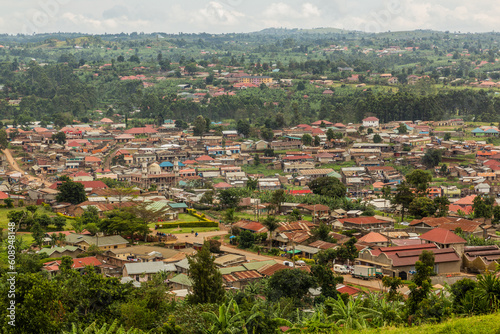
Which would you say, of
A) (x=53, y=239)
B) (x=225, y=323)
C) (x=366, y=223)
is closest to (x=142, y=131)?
(x=53, y=239)

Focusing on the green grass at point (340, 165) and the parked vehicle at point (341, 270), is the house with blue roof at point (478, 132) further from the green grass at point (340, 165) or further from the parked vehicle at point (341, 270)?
the parked vehicle at point (341, 270)

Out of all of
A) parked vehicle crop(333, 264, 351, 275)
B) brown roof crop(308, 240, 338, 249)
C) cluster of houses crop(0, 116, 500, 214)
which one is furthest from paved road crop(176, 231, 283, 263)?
cluster of houses crop(0, 116, 500, 214)

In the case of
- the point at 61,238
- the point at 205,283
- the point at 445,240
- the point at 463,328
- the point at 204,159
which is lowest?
the point at 61,238

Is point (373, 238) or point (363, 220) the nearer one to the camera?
point (373, 238)

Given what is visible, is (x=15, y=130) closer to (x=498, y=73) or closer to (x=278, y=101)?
(x=278, y=101)

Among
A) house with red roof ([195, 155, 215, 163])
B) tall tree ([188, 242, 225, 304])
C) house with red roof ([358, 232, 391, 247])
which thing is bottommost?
house with red roof ([358, 232, 391, 247])

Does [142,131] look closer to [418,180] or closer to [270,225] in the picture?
[418,180]

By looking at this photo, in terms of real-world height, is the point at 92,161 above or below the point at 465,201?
above

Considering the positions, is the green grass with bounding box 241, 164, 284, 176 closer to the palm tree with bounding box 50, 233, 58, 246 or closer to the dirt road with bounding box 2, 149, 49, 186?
the dirt road with bounding box 2, 149, 49, 186
